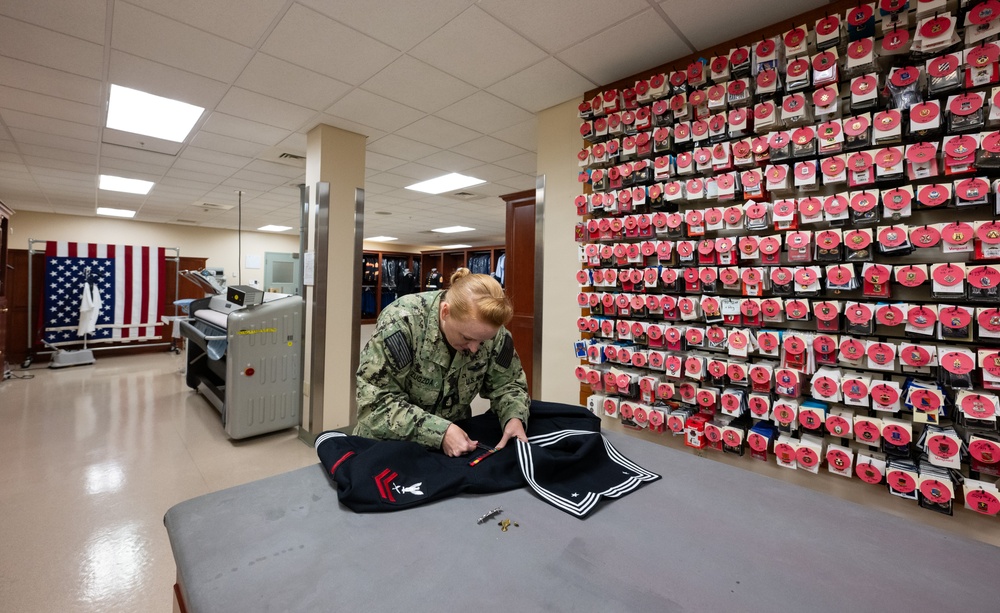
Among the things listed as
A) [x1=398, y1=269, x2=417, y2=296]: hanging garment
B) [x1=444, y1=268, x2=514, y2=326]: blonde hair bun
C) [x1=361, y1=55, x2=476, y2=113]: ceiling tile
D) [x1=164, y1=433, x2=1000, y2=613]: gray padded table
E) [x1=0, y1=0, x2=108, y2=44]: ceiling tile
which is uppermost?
[x1=361, y1=55, x2=476, y2=113]: ceiling tile

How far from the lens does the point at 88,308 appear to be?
259 inches

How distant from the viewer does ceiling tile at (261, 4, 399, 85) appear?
2.22 meters

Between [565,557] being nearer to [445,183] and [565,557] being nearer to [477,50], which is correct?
[477,50]

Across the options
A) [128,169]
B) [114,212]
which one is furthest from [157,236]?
[128,169]

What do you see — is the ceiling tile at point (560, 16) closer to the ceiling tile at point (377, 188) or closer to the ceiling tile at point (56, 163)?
the ceiling tile at point (377, 188)

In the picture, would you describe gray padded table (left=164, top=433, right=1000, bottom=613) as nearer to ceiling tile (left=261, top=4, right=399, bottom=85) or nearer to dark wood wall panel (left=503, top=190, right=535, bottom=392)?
ceiling tile (left=261, top=4, right=399, bottom=85)

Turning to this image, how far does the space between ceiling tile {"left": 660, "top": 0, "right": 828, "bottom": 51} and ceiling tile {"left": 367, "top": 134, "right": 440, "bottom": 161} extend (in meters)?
2.53

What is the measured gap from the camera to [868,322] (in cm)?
174

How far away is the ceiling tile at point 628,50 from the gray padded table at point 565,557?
2249mm

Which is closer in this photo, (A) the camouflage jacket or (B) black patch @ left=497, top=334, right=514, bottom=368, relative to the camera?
(A) the camouflage jacket

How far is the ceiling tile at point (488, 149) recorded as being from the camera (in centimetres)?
389

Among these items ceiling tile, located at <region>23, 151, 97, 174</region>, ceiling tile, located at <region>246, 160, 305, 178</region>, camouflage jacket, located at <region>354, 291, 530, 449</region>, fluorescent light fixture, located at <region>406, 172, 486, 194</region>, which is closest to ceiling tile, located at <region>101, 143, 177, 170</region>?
ceiling tile, located at <region>23, 151, 97, 174</region>

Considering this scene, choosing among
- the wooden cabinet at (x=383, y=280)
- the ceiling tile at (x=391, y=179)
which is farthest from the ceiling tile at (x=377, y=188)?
the wooden cabinet at (x=383, y=280)

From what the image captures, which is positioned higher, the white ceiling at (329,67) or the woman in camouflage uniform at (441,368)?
the white ceiling at (329,67)
